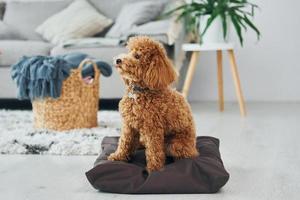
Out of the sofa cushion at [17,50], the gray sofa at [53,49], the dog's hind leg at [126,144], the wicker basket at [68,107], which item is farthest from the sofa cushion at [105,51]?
the dog's hind leg at [126,144]

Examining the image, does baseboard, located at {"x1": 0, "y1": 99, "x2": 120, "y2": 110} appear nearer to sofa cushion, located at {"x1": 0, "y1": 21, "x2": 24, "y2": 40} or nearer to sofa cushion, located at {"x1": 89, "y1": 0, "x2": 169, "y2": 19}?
sofa cushion, located at {"x1": 0, "y1": 21, "x2": 24, "y2": 40}

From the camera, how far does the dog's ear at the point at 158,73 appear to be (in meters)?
1.63

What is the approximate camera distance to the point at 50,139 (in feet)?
7.94

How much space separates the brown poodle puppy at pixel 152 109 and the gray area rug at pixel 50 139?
54cm

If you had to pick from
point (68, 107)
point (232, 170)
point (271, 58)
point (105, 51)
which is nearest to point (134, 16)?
point (105, 51)

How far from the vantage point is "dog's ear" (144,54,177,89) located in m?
1.63

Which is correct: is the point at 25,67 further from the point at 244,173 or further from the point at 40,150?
the point at 244,173

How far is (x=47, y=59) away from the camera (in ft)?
8.60

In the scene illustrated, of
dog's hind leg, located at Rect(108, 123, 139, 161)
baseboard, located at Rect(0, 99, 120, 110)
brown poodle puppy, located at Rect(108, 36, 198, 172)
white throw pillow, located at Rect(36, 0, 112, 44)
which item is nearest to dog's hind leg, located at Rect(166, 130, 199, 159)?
brown poodle puppy, located at Rect(108, 36, 198, 172)

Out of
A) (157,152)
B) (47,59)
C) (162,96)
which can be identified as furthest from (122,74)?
(47,59)

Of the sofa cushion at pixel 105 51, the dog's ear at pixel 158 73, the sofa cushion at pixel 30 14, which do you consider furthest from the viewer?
the sofa cushion at pixel 30 14

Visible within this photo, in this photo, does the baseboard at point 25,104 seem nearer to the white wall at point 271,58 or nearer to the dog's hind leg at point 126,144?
the white wall at point 271,58

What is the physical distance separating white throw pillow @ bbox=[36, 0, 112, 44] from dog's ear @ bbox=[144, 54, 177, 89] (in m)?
2.31

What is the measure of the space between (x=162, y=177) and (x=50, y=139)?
93cm
